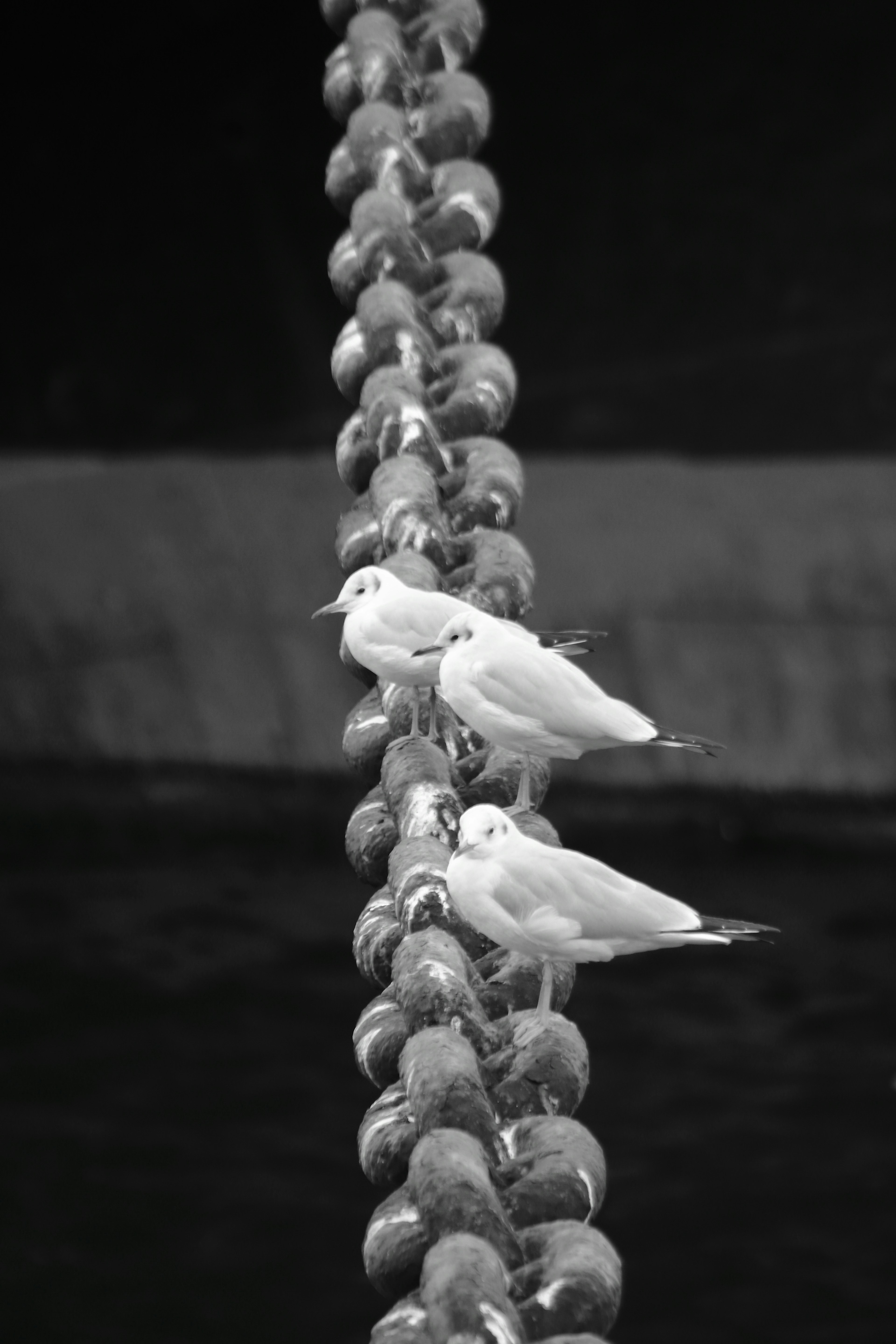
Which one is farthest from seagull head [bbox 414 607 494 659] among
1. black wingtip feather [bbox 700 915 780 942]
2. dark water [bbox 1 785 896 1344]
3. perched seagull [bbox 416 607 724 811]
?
dark water [bbox 1 785 896 1344]

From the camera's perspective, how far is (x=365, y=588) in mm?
1150

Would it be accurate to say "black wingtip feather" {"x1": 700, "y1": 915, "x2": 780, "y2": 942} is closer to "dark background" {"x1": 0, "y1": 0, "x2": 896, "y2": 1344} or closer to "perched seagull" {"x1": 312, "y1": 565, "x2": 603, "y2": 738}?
"perched seagull" {"x1": 312, "y1": 565, "x2": 603, "y2": 738}

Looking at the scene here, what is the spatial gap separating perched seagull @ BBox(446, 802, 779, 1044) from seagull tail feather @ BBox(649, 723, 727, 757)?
0.26 ft

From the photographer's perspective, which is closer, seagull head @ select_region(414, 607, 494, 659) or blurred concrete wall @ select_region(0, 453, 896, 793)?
seagull head @ select_region(414, 607, 494, 659)

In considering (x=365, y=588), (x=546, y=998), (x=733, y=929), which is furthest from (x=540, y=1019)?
(x=365, y=588)

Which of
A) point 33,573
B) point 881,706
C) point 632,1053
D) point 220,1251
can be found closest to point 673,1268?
point 632,1053

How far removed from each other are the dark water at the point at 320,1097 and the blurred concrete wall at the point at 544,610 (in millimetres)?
269

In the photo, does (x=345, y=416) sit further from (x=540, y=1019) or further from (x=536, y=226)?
(x=540, y=1019)

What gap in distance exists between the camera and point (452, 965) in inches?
37.0

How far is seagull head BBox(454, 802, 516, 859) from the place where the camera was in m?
0.93

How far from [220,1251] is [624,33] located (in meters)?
2.76

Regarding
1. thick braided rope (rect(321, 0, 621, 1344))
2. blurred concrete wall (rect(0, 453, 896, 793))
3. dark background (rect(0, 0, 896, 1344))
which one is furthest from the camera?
blurred concrete wall (rect(0, 453, 896, 793))

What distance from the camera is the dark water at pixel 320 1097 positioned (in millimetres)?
3162

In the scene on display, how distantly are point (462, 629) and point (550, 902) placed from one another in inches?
7.5
